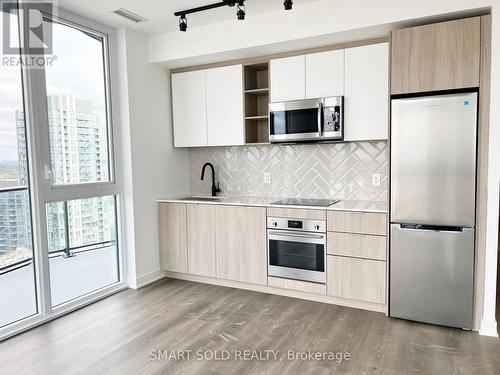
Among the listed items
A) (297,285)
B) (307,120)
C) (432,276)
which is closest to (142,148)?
(307,120)

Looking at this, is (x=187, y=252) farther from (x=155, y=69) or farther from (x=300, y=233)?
(x=155, y=69)

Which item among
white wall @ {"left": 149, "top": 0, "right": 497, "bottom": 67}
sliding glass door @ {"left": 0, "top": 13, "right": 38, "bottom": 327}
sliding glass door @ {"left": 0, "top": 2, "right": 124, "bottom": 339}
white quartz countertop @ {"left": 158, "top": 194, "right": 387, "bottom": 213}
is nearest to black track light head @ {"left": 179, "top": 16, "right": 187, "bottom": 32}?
white wall @ {"left": 149, "top": 0, "right": 497, "bottom": 67}

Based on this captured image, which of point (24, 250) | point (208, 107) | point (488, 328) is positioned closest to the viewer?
point (488, 328)

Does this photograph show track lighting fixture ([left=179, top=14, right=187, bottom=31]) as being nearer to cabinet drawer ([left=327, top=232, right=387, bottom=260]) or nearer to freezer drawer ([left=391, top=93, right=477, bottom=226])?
freezer drawer ([left=391, top=93, right=477, bottom=226])

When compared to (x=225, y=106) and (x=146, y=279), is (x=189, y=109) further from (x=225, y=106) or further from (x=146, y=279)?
(x=146, y=279)

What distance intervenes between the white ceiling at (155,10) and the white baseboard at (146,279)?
2.57 meters

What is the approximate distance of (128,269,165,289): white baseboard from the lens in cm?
376

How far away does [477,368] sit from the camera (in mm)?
2230

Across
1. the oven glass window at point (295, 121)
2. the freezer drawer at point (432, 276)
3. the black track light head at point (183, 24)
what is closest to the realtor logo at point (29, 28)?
the black track light head at point (183, 24)

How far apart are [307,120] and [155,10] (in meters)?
1.67

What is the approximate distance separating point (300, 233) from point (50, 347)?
7.09 ft

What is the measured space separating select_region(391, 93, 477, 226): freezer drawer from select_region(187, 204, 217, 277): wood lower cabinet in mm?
1804

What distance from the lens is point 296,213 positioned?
3295 millimetres

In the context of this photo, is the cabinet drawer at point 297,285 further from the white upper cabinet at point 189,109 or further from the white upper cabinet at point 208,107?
the white upper cabinet at point 189,109
